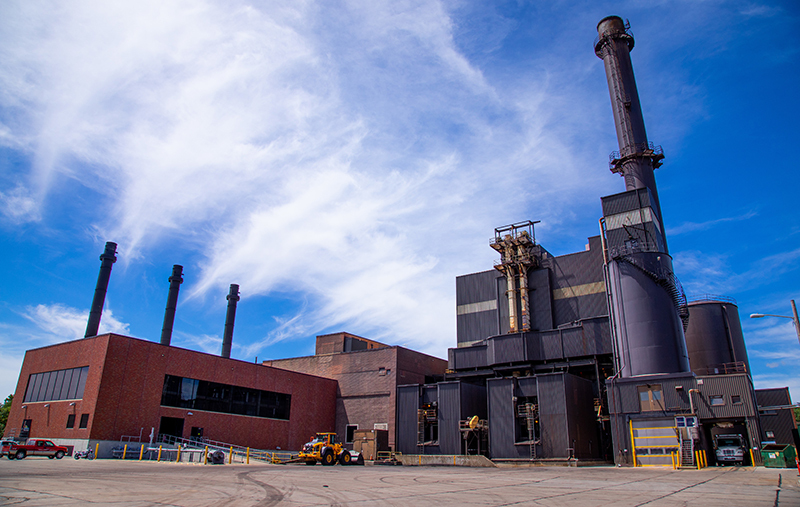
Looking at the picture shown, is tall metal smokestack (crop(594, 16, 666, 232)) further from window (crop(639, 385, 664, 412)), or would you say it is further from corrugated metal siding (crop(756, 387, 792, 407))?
corrugated metal siding (crop(756, 387, 792, 407))

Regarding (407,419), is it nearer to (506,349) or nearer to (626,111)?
(506,349)

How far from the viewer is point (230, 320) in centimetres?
7231

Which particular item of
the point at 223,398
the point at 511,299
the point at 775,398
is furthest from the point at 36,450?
the point at 775,398

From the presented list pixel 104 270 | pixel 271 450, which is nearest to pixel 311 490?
pixel 271 450

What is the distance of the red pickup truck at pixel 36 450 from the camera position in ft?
98.5

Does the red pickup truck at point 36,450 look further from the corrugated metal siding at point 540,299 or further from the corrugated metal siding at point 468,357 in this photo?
the corrugated metal siding at point 540,299

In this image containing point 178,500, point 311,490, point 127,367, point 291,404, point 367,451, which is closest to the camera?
point 178,500

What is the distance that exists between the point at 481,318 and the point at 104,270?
45.6 meters

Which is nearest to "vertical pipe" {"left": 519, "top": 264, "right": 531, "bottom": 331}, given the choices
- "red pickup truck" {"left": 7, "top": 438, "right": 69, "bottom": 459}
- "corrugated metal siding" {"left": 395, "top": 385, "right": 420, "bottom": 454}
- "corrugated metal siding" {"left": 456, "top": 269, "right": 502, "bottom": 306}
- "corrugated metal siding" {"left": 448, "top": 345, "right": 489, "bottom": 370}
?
"corrugated metal siding" {"left": 456, "top": 269, "right": 502, "bottom": 306}

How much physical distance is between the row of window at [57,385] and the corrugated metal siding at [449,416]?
30.2 meters

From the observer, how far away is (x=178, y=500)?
36.2ft

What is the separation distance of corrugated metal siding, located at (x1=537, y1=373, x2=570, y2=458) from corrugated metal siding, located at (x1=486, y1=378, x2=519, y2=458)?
2697 millimetres

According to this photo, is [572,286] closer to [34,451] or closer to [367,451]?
[367,451]

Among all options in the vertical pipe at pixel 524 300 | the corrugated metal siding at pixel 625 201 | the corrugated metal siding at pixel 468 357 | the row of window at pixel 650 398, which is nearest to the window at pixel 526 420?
the row of window at pixel 650 398
